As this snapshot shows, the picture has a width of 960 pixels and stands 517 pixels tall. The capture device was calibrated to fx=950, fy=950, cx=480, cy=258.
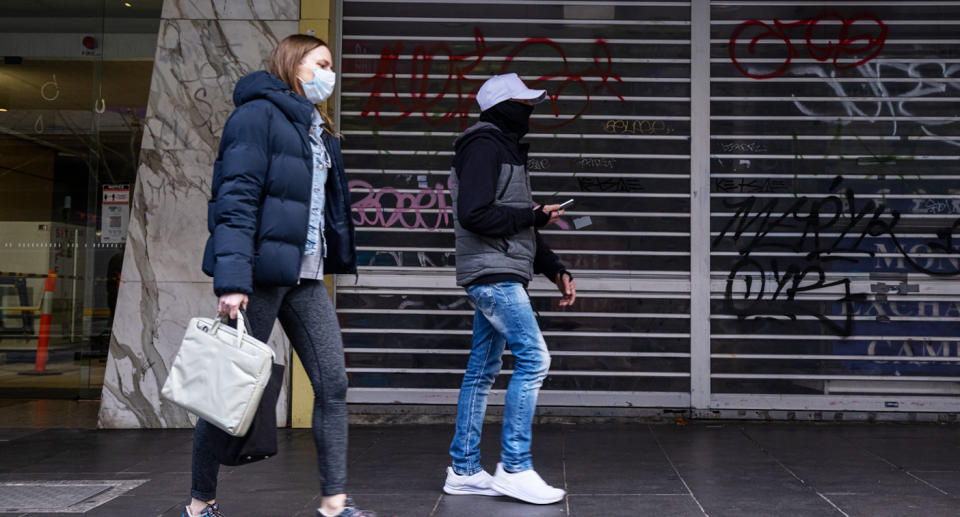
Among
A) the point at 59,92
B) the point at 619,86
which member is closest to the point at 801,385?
the point at 619,86

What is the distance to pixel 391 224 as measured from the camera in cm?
684

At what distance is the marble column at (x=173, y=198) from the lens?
6.61m

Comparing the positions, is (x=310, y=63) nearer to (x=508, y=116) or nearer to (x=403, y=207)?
(x=508, y=116)

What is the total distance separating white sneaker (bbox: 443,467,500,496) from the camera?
15.1 ft

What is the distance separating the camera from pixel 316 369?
3.88 metres

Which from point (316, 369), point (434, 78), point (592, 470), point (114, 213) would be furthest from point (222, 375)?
point (114, 213)

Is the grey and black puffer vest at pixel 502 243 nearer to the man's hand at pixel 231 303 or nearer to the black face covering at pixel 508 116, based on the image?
the black face covering at pixel 508 116

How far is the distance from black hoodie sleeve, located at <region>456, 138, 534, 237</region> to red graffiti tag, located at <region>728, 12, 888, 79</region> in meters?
3.10

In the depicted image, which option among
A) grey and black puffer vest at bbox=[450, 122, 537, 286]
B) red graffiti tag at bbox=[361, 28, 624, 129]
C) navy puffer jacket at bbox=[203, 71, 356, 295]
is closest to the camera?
navy puffer jacket at bbox=[203, 71, 356, 295]

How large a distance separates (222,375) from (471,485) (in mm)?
1594

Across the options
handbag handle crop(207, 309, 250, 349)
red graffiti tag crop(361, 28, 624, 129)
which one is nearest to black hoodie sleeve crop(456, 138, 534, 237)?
handbag handle crop(207, 309, 250, 349)

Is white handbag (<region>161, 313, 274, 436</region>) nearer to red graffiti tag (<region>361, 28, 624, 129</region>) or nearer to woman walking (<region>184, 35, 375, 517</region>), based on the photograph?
woman walking (<region>184, 35, 375, 517</region>)

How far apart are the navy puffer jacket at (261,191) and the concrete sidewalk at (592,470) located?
129 centimetres

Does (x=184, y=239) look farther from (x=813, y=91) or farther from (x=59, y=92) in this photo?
(x=813, y=91)
